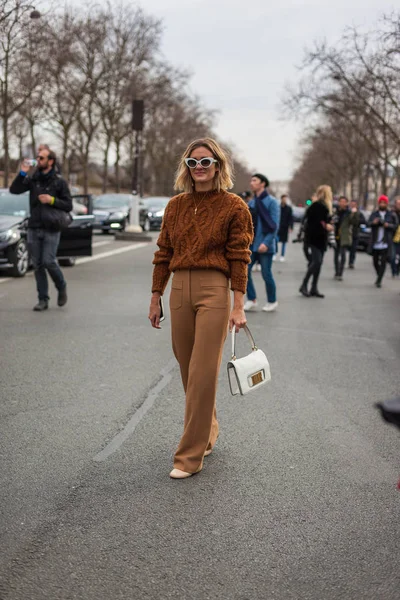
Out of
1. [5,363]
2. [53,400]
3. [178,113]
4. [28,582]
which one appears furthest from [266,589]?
[178,113]

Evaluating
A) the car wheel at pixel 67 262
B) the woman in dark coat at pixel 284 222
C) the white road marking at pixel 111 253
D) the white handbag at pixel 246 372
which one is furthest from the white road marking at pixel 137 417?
the woman in dark coat at pixel 284 222

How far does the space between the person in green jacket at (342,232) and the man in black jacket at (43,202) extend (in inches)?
366

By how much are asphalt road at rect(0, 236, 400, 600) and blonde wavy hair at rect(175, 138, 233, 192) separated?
1.59 meters

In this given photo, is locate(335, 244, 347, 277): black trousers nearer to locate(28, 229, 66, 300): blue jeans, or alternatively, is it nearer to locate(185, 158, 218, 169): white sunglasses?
locate(28, 229, 66, 300): blue jeans

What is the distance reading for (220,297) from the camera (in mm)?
4578

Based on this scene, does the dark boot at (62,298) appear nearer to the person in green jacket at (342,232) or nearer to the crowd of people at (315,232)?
the crowd of people at (315,232)

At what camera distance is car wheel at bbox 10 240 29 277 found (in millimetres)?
15398

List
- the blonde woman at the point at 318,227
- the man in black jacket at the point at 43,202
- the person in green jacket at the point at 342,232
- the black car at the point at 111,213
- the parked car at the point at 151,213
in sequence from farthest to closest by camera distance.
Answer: the parked car at the point at 151,213 → the black car at the point at 111,213 → the person in green jacket at the point at 342,232 → the blonde woman at the point at 318,227 → the man in black jacket at the point at 43,202

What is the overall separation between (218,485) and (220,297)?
39.6 inches

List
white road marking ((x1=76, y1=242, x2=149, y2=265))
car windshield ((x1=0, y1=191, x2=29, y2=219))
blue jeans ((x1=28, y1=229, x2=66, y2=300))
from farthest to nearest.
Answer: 1. white road marking ((x1=76, y1=242, x2=149, y2=265))
2. car windshield ((x1=0, y1=191, x2=29, y2=219))
3. blue jeans ((x1=28, y1=229, x2=66, y2=300))

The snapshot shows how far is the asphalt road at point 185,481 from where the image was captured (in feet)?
11.3

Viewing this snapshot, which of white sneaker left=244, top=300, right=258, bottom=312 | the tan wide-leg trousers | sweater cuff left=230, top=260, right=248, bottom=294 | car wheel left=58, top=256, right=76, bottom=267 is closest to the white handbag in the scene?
the tan wide-leg trousers

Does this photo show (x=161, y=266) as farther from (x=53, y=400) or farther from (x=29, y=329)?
(x=29, y=329)

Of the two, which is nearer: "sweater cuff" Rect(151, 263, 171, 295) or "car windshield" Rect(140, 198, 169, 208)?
"sweater cuff" Rect(151, 263, 171, 295)
